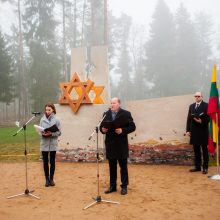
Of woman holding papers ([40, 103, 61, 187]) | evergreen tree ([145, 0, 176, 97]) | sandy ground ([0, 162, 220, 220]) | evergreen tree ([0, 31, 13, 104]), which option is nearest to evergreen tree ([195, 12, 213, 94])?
evergreen tree ([145, 0, 176, 97])

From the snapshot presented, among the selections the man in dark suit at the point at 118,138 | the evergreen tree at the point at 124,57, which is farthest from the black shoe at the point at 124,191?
the evergreen tree at the point at 124,57

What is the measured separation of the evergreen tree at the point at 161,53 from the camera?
37.8m

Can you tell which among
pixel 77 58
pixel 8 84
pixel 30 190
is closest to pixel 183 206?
pixel 30 190

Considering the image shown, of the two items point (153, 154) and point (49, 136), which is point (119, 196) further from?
point (153, 154)

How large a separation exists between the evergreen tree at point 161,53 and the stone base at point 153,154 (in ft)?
92.8

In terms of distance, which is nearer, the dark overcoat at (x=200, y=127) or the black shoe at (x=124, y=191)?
the black shoe at (x=124, y=191)

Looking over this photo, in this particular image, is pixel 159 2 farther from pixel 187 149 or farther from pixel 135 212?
pixel 135 212

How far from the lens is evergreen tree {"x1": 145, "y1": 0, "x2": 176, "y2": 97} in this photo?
124ft

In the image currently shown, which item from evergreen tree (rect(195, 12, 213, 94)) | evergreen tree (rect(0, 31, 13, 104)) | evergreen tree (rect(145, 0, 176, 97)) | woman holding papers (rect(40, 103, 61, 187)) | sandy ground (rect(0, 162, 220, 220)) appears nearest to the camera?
sandy ground (rect(0, 162, 220, 220))

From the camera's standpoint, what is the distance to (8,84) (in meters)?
30.2

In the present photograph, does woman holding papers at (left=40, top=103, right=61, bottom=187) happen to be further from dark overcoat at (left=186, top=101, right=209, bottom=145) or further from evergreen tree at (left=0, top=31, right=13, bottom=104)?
evergreen tree at (left=0, top=31, right=13, bottom=104)

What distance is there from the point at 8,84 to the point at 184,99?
79.4ft

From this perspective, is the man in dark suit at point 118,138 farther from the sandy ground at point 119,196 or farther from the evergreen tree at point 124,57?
the evergreen tree at point 124,57

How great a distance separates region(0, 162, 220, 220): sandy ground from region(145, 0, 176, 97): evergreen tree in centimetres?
2977
